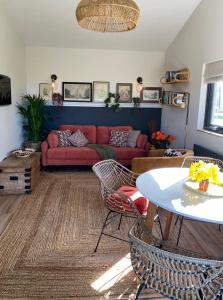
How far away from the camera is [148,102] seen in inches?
227

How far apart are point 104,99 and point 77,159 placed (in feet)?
5.20

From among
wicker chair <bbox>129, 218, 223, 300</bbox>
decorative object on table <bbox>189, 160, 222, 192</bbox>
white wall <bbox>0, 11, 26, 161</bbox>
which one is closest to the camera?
wicker chair <bbox>129, 218, 223, 300</bbox>

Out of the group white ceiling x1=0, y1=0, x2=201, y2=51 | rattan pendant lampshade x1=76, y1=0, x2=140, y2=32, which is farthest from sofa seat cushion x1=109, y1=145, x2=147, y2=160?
rattan pendant lampshade x1=76, y1=0, x2=140, y2=32

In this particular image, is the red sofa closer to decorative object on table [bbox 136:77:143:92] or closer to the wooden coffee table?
the wooden coffee table

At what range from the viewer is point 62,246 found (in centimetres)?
247

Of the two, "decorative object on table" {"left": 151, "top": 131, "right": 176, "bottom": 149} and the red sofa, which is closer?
"decorative object on table" {"left": 151, "top": 131, "right": 176, "bottom": 149}

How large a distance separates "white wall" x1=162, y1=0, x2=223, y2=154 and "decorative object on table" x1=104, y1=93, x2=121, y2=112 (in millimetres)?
1179

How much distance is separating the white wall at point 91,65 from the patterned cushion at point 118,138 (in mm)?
905

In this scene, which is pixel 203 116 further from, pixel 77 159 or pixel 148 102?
pixel 77 159

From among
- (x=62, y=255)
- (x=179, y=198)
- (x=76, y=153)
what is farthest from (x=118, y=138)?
(x=179, y=198)

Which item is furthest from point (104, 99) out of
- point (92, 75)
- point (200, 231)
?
point (200, 231)

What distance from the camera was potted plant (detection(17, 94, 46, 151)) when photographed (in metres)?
4.86

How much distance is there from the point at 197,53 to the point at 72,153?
2.73 m

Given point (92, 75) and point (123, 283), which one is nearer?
point (123, 283)
